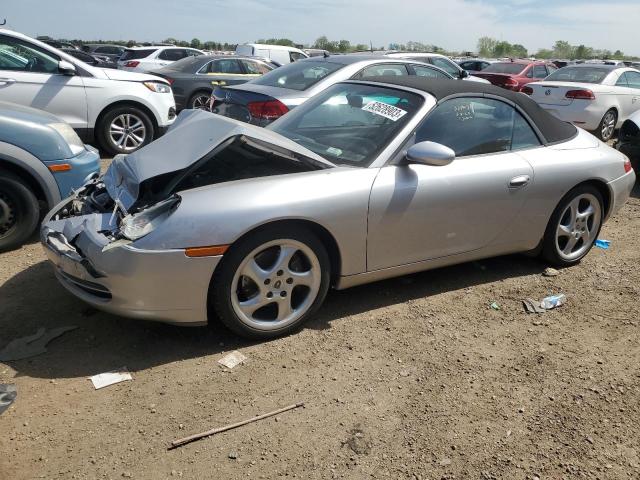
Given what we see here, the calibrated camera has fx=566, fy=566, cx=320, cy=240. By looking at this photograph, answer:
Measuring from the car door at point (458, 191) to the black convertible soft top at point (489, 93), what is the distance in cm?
8

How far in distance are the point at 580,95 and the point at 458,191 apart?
8.23 metres

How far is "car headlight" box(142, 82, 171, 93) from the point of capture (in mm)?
8156

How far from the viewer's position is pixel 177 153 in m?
3.51

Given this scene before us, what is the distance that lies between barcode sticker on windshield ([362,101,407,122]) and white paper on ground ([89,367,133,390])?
2.28m

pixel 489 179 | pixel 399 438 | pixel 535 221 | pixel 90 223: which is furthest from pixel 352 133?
pixel 399 438

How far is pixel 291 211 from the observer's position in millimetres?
3135

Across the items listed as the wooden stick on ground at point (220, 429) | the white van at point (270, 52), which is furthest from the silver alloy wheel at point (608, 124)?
the wooden stick on ground at point (220, 429)

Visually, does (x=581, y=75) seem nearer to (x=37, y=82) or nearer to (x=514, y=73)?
(x=514, y=73)

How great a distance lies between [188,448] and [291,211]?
52.1 inches

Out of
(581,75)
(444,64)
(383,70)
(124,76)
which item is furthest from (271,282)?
(581,75)

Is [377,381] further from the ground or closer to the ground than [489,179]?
closer to the ground

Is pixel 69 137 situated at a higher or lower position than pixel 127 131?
higher

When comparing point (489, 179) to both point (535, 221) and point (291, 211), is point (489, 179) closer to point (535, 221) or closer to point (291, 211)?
point (535, 221)

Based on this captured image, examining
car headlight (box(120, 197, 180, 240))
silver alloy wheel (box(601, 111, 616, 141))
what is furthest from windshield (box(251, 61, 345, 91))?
silver alloy wheel (box(601, 111, 616, 141))
